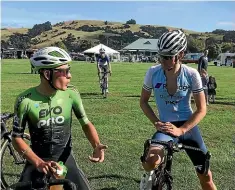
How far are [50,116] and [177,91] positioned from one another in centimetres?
179

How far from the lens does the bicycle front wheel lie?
261 inches

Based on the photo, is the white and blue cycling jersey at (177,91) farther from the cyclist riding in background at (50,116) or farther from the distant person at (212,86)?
the distant person at (212,86)

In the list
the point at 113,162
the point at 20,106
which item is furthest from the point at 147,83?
the point at 113,162

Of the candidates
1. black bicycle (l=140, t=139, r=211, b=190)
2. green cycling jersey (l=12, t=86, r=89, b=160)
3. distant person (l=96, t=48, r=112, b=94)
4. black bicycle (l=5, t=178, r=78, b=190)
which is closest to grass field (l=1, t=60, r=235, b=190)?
black bicycle (l=140, t=139, r=211, b=190)

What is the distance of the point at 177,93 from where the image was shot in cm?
541

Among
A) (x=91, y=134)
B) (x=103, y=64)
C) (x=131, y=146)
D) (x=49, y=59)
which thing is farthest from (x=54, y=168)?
(x=103, y=64)

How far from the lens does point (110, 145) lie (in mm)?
10344

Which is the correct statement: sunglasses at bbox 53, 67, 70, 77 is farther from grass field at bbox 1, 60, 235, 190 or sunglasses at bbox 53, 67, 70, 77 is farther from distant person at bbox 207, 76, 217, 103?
distant person at bbox 207, 76, 217, 103

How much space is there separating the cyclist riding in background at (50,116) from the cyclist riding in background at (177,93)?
1153 mm

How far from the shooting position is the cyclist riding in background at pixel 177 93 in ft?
16.8

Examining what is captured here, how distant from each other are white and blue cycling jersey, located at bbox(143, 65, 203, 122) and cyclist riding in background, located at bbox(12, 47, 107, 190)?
1.32 m

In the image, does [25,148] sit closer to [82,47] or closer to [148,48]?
[82,47]

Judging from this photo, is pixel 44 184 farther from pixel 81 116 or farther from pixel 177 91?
pixel 177 91

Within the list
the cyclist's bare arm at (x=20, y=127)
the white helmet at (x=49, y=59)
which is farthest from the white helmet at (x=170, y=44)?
the cyclist's bare arm at (x=20, y=127)
